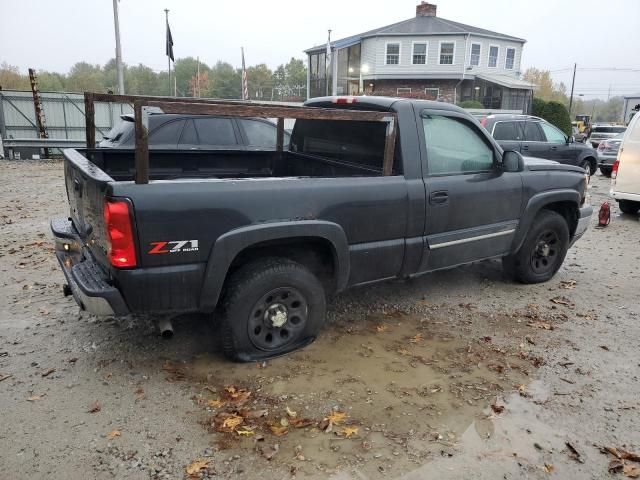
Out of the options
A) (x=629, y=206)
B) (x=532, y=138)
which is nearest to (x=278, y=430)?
(x=629, y=206)

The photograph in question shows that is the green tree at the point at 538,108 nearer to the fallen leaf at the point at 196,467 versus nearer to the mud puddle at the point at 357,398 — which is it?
the mud puddle at the point at 357,398

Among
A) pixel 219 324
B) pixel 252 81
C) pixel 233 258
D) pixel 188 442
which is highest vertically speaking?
pixel 252 81

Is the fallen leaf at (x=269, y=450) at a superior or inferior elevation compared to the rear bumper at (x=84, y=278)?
inferior

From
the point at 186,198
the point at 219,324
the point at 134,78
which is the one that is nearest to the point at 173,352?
the point at 219,324

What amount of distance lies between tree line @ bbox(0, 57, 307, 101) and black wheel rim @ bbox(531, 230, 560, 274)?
212ft

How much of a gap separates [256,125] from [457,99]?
31444mm

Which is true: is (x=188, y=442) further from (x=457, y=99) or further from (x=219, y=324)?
(x=457, y=99)

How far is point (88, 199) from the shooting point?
3.42 m

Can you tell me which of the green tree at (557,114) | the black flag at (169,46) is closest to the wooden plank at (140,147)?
the green tree at (557,114)

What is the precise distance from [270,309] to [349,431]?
1045 millimetres

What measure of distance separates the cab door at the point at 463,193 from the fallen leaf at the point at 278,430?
1922 mm

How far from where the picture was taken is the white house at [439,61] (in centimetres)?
3503

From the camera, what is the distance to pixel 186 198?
311 centimetres

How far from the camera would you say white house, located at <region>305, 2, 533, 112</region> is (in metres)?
35.0
